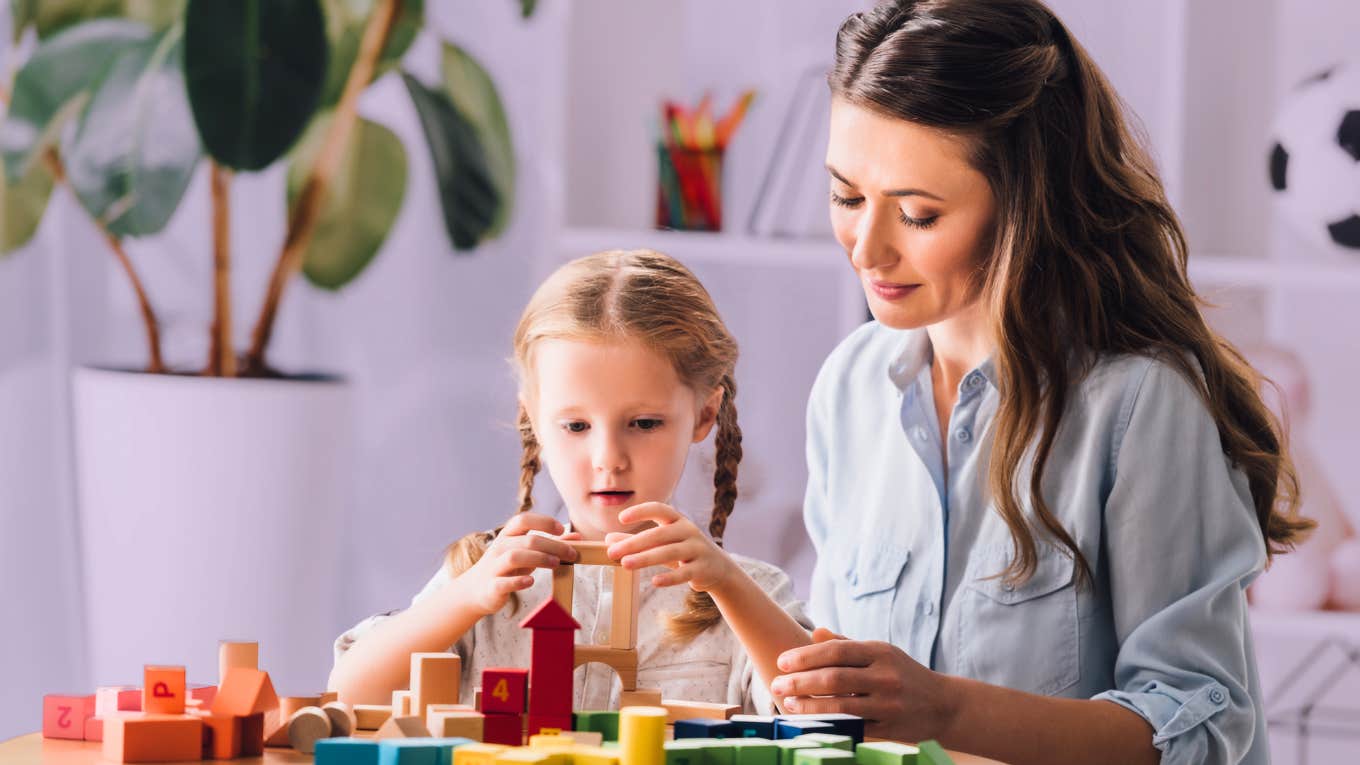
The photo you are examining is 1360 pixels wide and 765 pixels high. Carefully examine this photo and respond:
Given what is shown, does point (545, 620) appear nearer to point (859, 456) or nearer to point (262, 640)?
point (859, 456)

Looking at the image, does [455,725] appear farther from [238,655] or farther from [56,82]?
[56,82]

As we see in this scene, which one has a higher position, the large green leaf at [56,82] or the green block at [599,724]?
the large green leaf at [56,82]

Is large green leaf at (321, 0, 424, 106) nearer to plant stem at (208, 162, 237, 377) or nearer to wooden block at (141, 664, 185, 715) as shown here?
plant stem at (208, 162, 237, 377)

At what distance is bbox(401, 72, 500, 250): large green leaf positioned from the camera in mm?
2682

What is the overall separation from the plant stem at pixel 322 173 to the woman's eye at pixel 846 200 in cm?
153

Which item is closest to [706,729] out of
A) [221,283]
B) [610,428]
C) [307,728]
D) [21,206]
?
[307,728]

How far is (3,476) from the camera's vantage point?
2.73 m

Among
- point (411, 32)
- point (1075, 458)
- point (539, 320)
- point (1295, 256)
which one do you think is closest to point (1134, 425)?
point (1075, 458)

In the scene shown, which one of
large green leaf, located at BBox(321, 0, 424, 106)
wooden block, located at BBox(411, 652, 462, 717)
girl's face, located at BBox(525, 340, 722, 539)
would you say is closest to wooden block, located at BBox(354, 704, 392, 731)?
wooden block, located at BBox(411, 652, 462, 717)

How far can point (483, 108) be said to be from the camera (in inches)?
108

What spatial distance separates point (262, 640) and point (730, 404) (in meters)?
1.27

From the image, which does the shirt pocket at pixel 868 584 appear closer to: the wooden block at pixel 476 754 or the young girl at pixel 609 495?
the young girl at pixel 609 495

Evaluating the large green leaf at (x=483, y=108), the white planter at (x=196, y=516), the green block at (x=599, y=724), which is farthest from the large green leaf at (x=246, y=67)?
the green block at (x=599, y=724)

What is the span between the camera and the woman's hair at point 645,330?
1408 millimetres
